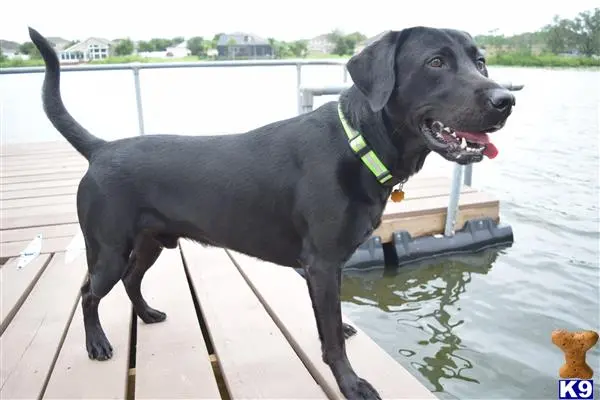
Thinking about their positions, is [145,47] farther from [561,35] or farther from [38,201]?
[561,35]

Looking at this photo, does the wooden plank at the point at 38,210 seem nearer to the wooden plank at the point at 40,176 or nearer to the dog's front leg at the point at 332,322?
the wooden plank at the point at 40,176

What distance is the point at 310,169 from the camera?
191cm

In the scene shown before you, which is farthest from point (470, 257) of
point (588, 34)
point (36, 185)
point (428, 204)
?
point (588, 34)

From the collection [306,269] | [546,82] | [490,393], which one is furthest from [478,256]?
[546,82]

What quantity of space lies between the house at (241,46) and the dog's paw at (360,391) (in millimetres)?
5190

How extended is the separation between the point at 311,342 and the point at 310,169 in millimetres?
831

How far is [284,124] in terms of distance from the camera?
2074mm

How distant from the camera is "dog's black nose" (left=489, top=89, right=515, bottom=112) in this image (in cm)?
161

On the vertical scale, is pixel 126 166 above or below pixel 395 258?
above

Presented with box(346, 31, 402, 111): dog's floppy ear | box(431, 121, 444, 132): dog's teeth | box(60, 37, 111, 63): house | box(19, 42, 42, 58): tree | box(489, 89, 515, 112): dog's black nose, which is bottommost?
box(431, 121, 444, 132): dog's teeth

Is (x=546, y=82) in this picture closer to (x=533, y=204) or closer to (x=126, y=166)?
(x=533, y=204)

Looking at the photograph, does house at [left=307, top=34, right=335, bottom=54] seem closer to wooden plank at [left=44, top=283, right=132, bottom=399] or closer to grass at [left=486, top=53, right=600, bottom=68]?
wooden plank at [left=44, top=283, right=132, bottom=399]

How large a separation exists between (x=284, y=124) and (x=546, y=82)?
14.9 m

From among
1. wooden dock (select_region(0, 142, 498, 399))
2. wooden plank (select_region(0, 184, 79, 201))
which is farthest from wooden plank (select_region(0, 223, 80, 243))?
wooden plank (select_region(0, 184, 79, 201))
